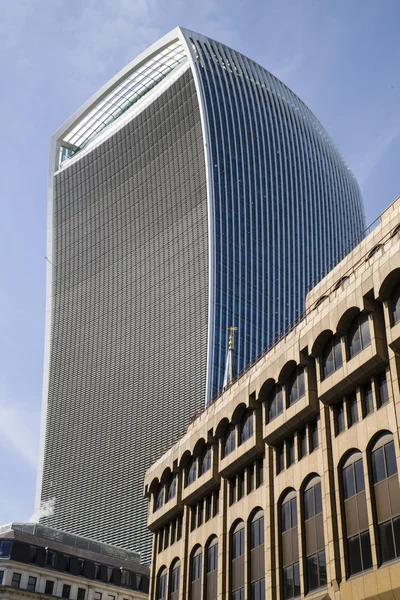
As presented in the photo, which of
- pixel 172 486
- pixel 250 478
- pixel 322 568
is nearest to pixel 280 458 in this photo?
pixel 250 478

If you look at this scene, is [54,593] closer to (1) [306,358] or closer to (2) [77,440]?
(1) [306,358]

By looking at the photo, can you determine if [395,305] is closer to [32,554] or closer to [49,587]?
[32,554]

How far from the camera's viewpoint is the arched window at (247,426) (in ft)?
189

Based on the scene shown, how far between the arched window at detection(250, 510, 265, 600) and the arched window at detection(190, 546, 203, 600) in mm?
8944

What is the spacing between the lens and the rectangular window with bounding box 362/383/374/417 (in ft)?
147

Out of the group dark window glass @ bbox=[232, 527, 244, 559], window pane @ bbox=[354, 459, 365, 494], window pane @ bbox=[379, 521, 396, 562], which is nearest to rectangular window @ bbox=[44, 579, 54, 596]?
dark window glass @ bbox=[232, 527, 244, 559]

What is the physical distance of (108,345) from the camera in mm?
193750

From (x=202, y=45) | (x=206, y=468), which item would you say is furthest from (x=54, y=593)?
(x=202, y=45)

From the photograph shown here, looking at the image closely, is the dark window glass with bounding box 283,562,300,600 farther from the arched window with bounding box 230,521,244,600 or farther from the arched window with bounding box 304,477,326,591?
the arched window with bounding box 230,521,244,600

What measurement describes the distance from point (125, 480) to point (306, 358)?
402 ft

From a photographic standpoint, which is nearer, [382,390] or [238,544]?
[382,390]

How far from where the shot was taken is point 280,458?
53750 mm

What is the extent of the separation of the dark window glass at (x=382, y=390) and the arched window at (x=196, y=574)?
82.1 ft

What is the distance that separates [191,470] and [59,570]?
4223 cm
